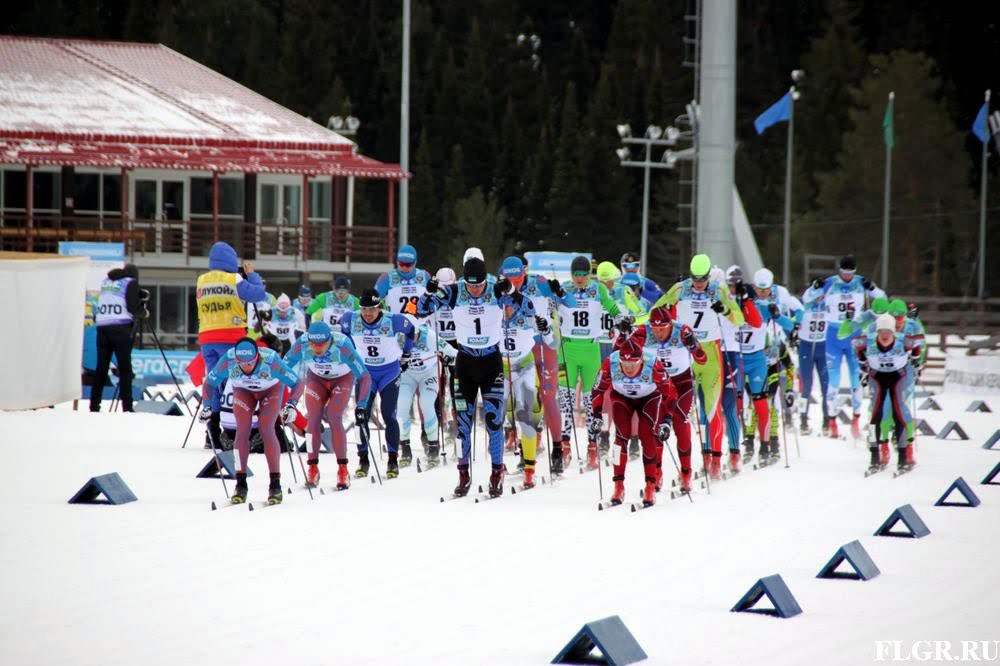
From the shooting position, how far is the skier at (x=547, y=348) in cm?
1484

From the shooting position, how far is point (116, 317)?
62.2ft

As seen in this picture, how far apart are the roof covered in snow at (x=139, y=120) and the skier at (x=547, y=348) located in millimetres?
25730

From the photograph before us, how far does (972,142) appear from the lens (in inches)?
2717

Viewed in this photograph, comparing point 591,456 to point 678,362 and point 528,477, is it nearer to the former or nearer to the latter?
point 528,477

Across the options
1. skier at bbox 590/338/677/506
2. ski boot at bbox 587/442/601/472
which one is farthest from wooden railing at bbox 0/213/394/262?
skier at bbox 590/338/677/506

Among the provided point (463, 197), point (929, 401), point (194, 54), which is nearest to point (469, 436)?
point (929, 401)

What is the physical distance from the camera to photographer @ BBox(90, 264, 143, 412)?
62.1 feet

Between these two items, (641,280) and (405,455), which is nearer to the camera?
(405,455)

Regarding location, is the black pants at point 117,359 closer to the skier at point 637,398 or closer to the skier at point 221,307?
the skier at point 221,307

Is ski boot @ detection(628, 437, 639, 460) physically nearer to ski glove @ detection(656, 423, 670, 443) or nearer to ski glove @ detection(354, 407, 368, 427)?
ski glove @ detection(354, 407, 368, 427)

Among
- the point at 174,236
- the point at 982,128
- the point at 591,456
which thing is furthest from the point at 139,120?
the point at 591,456

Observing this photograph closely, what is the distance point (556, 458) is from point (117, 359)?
704cm

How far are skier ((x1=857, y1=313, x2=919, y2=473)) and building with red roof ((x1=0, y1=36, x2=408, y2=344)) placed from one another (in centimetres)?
2589

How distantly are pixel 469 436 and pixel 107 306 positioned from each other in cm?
738
